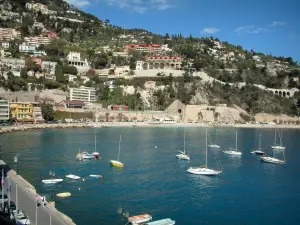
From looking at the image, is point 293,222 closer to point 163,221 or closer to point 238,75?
point 163,221

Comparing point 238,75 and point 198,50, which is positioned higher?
point 198,50

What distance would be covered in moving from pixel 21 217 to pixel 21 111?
58.9m

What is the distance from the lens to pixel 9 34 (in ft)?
364

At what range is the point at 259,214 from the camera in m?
25.3

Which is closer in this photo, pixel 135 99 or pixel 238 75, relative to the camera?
pixel 135 99

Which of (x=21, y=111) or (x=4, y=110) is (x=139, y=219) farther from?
(x=21, y=111)

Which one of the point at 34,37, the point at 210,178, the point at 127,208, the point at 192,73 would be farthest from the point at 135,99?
the point at 127,208

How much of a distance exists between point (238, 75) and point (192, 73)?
17587mm

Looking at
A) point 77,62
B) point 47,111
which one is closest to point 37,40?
point 77,62

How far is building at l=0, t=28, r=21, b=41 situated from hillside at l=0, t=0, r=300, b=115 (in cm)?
228

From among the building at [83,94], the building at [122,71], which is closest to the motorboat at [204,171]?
the building at [83,94]

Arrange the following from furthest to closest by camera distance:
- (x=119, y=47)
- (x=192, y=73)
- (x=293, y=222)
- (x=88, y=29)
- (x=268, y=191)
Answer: (x=88, y=29)
(x=119, y=47)
(x=192, y=73)
(x=268, y=191)
(x=293, y=222)

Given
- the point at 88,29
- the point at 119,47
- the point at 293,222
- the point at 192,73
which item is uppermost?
the point at 88,29

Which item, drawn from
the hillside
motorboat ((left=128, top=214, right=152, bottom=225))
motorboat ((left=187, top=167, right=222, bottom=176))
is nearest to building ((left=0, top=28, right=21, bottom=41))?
the hillside
